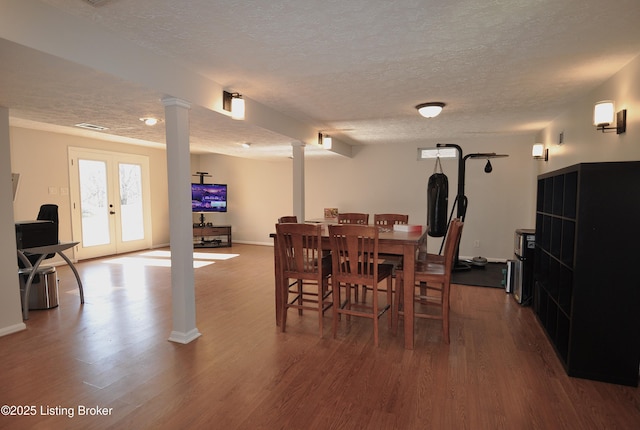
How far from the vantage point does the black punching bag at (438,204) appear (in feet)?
17.6

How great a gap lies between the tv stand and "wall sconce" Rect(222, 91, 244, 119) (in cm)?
501

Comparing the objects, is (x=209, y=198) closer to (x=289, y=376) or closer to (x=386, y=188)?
(x=386, y=188)

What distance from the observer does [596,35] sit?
7.14 ft

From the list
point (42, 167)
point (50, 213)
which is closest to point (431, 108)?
point (50, 213)

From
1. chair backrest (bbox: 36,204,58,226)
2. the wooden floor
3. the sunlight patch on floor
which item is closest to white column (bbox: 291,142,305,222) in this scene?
the wooden floor

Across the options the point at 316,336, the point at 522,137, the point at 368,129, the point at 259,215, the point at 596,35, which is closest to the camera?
the point at 596,35

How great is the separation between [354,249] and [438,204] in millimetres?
3028

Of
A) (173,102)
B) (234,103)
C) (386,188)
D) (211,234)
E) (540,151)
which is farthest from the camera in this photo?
(211,234)

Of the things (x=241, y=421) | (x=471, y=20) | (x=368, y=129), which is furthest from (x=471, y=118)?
(x=241, y=421)

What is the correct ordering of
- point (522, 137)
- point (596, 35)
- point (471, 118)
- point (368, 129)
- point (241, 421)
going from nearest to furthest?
point (241, 421)
point (596, 35)
point (471, 118)
point (368, 129)
point (522, 137)

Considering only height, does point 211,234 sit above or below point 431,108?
below

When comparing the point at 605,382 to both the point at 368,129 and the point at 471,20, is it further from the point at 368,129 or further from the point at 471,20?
the point at 368,129

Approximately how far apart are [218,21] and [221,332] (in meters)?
2.48

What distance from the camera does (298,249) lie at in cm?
310
